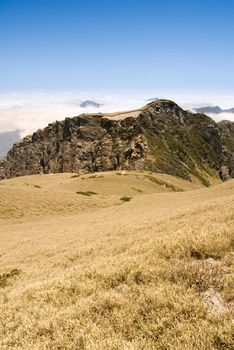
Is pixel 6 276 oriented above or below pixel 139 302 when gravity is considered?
below

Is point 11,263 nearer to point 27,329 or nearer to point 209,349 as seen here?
point 27,329

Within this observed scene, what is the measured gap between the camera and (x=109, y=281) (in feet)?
36.0

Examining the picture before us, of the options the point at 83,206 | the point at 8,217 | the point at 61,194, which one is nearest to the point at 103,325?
the point at 8,217

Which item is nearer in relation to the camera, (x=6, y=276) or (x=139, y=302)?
(x=139, y=302)

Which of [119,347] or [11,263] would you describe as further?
[11,263]

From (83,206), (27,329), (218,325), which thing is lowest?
(83,206)

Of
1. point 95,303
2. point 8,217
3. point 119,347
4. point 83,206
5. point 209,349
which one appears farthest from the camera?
point 83,206

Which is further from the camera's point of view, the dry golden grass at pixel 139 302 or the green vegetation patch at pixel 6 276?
the green vegetation patch at pixel 6 276

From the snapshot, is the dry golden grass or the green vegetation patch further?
the green vegetation patch

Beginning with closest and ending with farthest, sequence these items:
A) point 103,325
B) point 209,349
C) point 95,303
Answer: point 209,349 < point 103,325 < point 95,303

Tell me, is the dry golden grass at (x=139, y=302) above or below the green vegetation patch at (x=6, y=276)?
above

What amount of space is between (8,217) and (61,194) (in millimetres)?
16185

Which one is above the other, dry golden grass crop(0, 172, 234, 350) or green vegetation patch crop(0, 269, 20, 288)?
dry golden grass crop(0, 172, 234, 350)

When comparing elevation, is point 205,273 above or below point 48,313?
above
